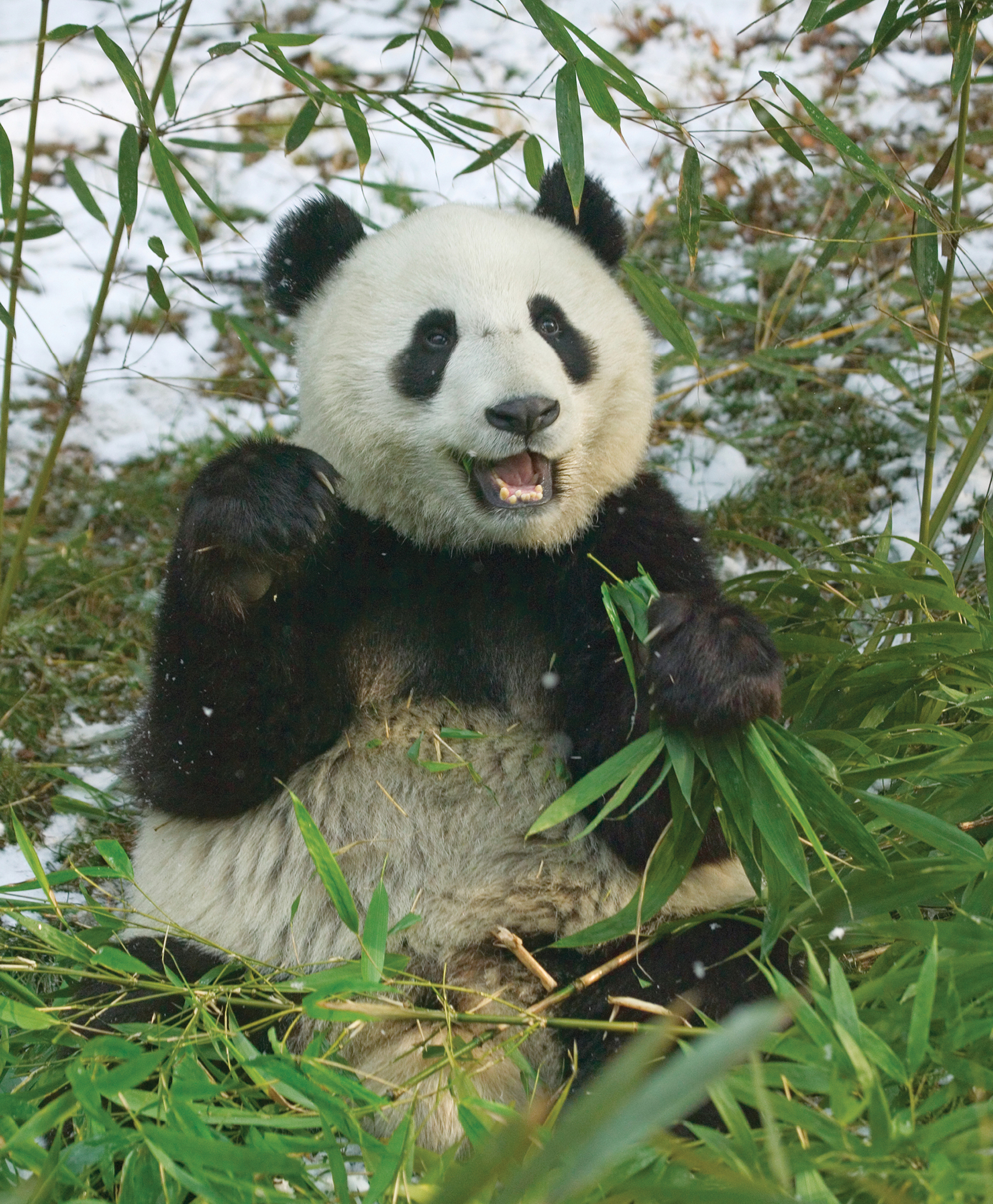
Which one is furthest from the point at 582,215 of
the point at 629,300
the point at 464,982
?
the point at 464,982

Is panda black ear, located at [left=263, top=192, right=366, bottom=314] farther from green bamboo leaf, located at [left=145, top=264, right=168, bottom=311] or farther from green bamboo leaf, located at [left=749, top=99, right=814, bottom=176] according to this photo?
green bamboo leaf, located at [left=749, top=99, right=814, bottom=176]

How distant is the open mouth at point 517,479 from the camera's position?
2551mm

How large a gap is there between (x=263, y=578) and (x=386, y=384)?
55 centimetres

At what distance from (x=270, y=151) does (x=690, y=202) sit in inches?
142

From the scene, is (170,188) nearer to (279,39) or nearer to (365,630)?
(279,39)

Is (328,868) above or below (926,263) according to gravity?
below

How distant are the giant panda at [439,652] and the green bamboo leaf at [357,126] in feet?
0.68

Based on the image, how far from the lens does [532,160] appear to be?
3209mm

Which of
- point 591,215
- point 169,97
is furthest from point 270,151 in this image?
point 591,215

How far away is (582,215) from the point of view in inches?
120

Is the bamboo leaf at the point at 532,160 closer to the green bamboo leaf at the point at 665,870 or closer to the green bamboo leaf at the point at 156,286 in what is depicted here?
the green bamboo leaf at the point at 156,286

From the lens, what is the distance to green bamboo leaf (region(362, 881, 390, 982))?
194 cm

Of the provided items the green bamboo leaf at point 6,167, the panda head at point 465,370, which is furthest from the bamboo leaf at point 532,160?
the green bamboo leaf at point 6,167

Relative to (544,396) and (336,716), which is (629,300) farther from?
(336,716)
